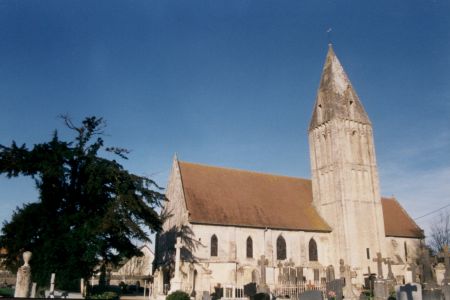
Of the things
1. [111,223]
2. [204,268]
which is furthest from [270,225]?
[111,223]

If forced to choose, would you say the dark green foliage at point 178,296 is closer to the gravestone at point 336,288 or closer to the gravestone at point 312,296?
the gravestone at point 312,296

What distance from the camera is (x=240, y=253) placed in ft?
98.3

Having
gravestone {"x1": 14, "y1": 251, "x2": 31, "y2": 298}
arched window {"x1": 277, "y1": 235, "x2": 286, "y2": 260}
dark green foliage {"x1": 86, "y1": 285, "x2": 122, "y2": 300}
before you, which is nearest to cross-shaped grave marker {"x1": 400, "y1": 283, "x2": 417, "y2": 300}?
gravestone {"x1": 14, "y1": 251, "x2": 31, "y2": 298}

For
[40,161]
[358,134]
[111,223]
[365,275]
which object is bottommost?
[365,275]

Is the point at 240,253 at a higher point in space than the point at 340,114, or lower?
lower

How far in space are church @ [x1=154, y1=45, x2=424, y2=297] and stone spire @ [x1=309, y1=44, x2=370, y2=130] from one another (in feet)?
0.36

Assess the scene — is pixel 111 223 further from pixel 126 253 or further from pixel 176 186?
pixel 176 186

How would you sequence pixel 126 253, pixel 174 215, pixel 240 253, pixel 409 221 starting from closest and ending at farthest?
pixel 126 253 → pixel 240 253 → pixel 174 215 → pixel 409 221

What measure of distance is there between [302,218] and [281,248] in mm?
3948

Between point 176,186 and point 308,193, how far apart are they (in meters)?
14.1

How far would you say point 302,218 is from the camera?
3422 centimetres

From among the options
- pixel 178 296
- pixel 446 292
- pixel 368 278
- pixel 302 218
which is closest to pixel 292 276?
pixel 368 278

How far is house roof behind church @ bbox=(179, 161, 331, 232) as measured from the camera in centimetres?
3059

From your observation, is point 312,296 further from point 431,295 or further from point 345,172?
point 345,172
